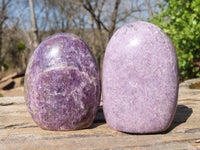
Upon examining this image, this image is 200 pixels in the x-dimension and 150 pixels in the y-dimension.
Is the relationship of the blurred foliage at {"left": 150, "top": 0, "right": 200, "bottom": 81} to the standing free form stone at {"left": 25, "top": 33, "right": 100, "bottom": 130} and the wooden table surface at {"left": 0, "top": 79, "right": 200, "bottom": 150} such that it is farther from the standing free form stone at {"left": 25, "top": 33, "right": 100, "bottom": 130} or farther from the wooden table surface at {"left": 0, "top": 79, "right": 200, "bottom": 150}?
the standing free form stone at {"left": 25, "top": 33, "right": 100, "bottom": 130}

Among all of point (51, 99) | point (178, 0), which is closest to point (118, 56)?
point (51, 99)

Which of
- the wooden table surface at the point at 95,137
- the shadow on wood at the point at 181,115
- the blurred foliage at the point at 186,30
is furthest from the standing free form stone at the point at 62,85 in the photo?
the blurred foliage at the point at 186,30

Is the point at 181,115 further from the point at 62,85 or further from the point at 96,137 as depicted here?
the point at 62,85

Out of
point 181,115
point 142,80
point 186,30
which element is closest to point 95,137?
point 142,80

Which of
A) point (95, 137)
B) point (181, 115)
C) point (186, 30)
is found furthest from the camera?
point (186, 30)

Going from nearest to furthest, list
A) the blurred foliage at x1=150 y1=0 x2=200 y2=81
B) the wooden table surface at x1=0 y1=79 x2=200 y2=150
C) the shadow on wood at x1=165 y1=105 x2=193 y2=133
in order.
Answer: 1. the wooden table surface at x1=0 y1=79 x2=200 y2=150
2. the shadow on wood at x1=165 y1=105 x2=193 y2=133
3. the blurred foliage at x1=150 y1=0 x2=200 y2=81

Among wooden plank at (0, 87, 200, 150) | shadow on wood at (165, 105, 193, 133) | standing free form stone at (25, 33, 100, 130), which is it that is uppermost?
standing free form stone at (25, 33, 100, 130)

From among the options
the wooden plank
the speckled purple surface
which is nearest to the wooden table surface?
the wooden plank

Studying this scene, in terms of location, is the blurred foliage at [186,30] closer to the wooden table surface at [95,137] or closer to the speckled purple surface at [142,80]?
the wooden table surface at [95,137]
